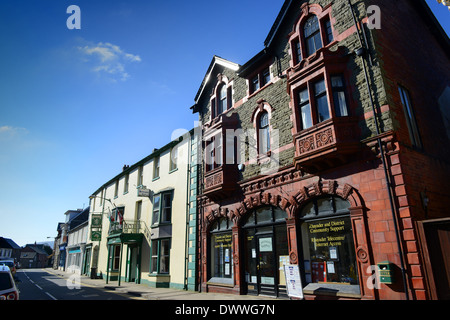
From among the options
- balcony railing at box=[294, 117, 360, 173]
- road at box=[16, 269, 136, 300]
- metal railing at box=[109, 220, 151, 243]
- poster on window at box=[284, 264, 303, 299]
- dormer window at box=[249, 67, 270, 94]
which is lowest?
road at box=[16, 269, 136, 300]

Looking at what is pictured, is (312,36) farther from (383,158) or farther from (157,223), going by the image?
(157,223)

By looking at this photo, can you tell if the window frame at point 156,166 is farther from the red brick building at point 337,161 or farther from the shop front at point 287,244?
the shop front at point 287,244

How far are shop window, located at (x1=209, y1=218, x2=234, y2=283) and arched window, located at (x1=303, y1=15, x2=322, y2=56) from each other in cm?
933

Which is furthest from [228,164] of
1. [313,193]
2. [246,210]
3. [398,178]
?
[398,178]

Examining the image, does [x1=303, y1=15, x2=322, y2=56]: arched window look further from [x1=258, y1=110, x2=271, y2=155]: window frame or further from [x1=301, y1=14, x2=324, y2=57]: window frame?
[x1=258, y1=110, x2=271, y2=155]: window frame

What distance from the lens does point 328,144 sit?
9.98m

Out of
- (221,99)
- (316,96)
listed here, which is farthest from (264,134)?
(221,99)

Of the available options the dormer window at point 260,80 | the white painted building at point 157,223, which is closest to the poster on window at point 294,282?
the white painted building at point 157,223

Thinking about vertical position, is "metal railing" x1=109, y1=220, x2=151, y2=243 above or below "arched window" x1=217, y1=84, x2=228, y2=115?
below

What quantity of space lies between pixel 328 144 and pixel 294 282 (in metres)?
4.82

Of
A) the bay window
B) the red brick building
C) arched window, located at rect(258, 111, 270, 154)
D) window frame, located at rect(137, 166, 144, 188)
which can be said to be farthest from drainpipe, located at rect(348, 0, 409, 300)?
window frame, located at rect(137, 166, 144, 188)

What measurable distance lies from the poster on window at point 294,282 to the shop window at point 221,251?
17.9ft

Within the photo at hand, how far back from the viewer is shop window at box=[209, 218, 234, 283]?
48.2 ft

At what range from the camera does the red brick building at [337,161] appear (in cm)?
859
